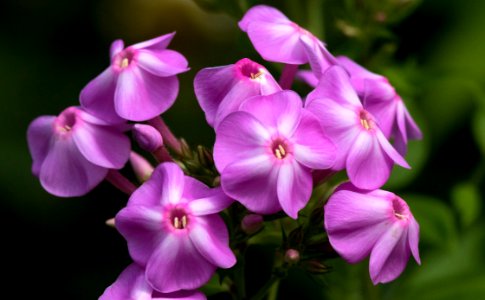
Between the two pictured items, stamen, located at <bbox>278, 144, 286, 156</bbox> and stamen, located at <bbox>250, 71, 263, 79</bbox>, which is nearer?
stamen, located at <bbox>278, 144, 286, 156</bbox>

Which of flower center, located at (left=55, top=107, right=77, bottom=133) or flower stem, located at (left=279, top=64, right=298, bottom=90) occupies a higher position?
flower center, located at (left=55, top=107, right=77, bottom=133)

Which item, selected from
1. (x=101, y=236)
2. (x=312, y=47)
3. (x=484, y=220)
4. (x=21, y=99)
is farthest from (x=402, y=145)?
(x=21, y=99)

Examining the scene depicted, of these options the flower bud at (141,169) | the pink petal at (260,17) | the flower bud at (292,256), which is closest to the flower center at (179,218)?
the flower bud at (292,256)

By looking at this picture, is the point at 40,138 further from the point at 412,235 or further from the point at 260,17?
the point at 412,235

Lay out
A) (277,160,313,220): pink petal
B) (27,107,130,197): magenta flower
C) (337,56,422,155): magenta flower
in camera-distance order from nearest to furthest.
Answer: (277,160,313,220): pink petal < (27,107,130,197): magenta flower < (337,56,422,155): magenta flower

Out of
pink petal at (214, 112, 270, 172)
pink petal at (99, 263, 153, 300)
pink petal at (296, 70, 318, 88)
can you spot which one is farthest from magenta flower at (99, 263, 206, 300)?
pink petal at (296, 70, 318, 88)

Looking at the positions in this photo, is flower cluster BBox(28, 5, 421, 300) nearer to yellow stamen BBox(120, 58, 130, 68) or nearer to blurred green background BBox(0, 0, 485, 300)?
yellow stamen BBox(120, 58, 130, 68)

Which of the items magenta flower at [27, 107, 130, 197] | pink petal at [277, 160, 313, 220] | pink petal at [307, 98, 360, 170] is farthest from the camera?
magenta flower at [27, 107, 130, 197]
